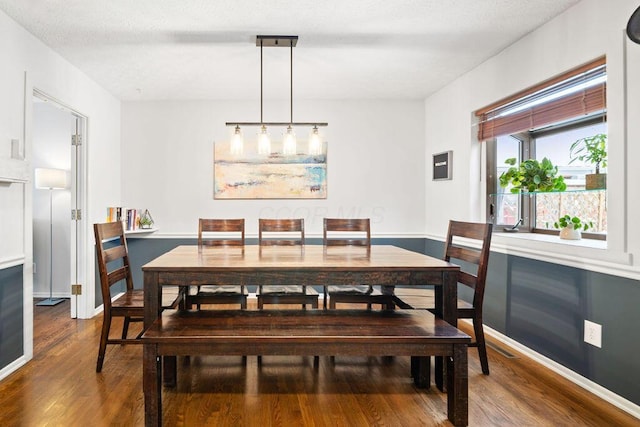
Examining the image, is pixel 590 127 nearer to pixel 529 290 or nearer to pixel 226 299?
pixel 529 290

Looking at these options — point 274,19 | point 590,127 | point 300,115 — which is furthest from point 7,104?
point 590,127

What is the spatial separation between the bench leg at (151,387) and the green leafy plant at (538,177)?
8.86 ft

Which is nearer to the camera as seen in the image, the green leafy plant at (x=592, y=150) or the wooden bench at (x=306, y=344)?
the wooden bench at (x=306, y=344)

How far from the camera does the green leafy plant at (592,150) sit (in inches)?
96.4

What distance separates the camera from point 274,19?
2609 millimetres

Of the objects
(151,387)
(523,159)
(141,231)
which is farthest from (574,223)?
(141,231)

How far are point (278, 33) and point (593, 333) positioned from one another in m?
2.80

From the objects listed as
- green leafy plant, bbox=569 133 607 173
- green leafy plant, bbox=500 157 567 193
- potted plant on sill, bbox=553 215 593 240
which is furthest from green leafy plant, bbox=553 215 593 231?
green leafy plant, bbox=569 133 607 173

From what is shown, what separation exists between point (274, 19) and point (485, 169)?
227cm

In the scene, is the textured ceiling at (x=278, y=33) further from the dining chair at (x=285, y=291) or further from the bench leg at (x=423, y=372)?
the bench leg at (x=423, y=372)

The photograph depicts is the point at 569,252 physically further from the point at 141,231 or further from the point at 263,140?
the point at 141,231

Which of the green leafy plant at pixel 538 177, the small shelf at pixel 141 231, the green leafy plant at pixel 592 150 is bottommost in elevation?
the small shelf at pixel 141 231

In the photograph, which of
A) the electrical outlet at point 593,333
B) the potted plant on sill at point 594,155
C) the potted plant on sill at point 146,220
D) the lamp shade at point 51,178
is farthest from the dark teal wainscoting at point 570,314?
the lamp shade at point 51,178

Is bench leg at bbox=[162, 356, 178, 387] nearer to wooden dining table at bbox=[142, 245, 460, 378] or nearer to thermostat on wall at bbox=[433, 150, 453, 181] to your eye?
wooden dining table at bbox=[142, 245, 460, 378]
